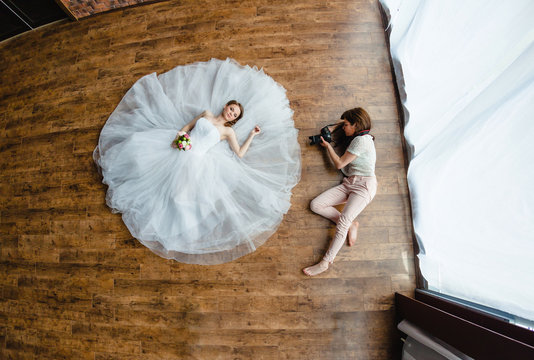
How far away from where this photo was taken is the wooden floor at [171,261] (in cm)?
218

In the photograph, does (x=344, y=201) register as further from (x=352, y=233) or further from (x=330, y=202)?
(x=352, y=233)

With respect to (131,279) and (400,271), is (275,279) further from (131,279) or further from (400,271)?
(131,279)

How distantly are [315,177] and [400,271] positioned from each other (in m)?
1.01

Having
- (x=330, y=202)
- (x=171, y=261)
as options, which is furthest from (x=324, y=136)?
(x=171, y=261)

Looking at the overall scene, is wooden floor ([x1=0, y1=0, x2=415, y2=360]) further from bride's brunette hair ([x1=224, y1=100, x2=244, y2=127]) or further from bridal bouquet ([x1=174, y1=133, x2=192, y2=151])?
bridal bouquet ([x1=174, y1=133, x2=192, y2=151])

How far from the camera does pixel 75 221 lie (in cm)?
244

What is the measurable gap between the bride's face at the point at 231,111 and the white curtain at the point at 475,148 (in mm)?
1430

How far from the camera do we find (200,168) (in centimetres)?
218

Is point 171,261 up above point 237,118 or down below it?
below

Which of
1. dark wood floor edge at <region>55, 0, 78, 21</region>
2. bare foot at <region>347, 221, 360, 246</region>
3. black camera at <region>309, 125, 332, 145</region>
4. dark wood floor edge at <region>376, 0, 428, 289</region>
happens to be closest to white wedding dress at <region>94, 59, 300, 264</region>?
black camera at <region>309, 125, 332, 145</region>

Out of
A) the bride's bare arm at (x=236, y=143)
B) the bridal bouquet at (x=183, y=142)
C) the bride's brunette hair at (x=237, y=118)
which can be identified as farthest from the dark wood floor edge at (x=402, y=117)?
the bridal bouquet at (x=183, y=142)

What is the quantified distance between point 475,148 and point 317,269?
4.40 ft

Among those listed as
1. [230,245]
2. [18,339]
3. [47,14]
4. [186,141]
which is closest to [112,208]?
[186,141]

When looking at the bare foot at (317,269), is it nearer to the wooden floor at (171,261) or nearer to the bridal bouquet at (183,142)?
the wooden floor at (171,261)
